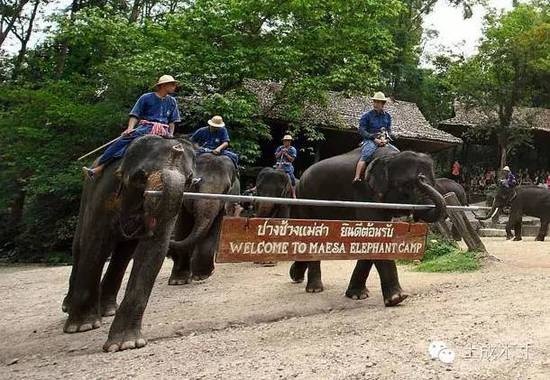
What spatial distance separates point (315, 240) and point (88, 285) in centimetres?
247

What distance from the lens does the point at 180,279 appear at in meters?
10.2

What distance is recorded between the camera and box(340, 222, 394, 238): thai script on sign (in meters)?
7.28

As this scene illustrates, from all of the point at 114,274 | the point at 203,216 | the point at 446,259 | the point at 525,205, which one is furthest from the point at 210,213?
the point at 525,205

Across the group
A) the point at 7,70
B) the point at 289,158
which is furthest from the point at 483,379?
the point at 7,70

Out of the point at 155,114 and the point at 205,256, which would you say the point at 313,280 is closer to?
the point at 205,256

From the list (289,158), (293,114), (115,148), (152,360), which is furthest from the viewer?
(293,114)

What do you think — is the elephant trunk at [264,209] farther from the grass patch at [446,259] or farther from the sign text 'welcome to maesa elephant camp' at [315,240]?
the sign text 'welcome to maesa elephant camp' at [315,240]

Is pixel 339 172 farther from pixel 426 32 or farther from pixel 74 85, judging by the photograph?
pixel 426 32

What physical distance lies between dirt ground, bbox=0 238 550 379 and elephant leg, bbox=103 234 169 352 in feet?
0.55

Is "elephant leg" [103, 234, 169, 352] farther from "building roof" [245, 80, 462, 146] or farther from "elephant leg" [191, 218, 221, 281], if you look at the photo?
"building roof" [245, 80, 462, 146]

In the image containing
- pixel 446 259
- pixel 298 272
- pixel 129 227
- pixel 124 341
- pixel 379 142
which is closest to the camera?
pixel 124 341

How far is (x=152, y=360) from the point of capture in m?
5.49

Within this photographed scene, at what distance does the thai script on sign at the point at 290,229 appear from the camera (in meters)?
6.58

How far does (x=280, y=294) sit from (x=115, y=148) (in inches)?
135
